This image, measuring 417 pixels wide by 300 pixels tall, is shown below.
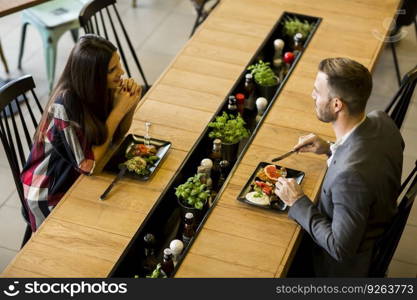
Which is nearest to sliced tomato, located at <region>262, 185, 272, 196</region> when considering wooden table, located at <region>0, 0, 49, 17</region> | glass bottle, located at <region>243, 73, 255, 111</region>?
glass bottle, located at <region>243, 73, 255, 111</region>

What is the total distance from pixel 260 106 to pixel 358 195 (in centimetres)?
97

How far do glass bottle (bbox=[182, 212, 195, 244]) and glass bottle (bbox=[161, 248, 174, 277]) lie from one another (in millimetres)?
145

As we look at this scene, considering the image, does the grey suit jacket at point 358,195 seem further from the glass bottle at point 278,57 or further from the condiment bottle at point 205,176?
the glass bottle at point 278,57

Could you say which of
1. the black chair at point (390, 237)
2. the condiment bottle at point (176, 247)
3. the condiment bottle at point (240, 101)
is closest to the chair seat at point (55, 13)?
the condiment bottle at point (240, 101)

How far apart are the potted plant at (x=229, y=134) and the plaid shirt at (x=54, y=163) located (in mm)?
551

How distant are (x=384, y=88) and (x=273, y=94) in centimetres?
163

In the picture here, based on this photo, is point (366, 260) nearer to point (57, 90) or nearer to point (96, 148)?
point (96, 148)

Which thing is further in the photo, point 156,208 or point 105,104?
point 105,104

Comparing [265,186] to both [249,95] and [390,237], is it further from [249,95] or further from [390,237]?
[249,95]

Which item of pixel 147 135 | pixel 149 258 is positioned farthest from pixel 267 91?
pixel 149 258

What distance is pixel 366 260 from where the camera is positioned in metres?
2.41

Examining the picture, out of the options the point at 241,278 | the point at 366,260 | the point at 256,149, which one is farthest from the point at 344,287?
the point at 256,149

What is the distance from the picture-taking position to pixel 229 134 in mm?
2674

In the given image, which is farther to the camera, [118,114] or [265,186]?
[118,114]
